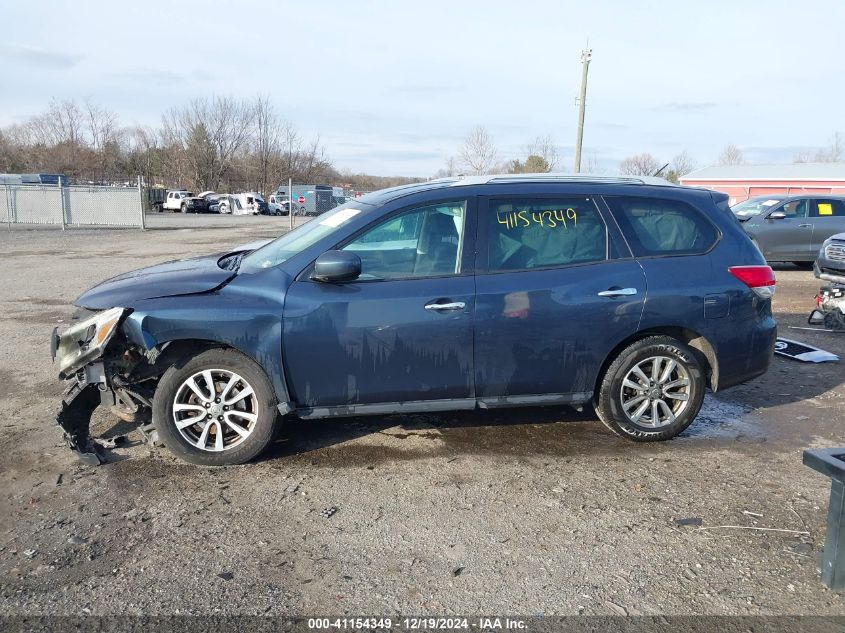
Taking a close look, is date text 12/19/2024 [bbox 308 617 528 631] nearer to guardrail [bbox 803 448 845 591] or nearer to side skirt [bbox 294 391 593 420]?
guardrail [bbox 803 448 845 591]

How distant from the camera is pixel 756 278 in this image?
484cm

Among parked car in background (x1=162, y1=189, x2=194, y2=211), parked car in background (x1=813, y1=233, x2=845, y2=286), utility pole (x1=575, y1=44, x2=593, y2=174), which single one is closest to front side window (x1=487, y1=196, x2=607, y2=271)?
parked car in background (x1=813, y1=233, x2=845, y2=286)

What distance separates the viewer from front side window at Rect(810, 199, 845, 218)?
14922 millimetres

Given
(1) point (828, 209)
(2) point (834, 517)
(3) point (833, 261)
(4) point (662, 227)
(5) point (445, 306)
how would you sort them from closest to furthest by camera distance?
1. (2) point (834, 517)
2. (5) point (445, 306)
3. (4) point (662, 227)
4. (3) point (833, 261)
5. (1) point (828, 209)

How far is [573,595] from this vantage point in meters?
2.99

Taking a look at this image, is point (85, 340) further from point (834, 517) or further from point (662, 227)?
point (834, 517)

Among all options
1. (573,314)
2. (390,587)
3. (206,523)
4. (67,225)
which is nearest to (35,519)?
(206,523)

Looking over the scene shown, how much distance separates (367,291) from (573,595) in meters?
2.16

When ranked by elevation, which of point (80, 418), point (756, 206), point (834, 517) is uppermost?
point (756, 206)

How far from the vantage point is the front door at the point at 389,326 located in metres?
4.20

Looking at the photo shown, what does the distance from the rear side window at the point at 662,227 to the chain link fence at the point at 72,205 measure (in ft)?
90.6

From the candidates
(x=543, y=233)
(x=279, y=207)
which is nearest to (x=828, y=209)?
(x=543, y=233)

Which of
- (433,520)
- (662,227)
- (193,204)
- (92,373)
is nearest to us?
(433,520)

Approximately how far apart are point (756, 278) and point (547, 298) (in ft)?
5.43
